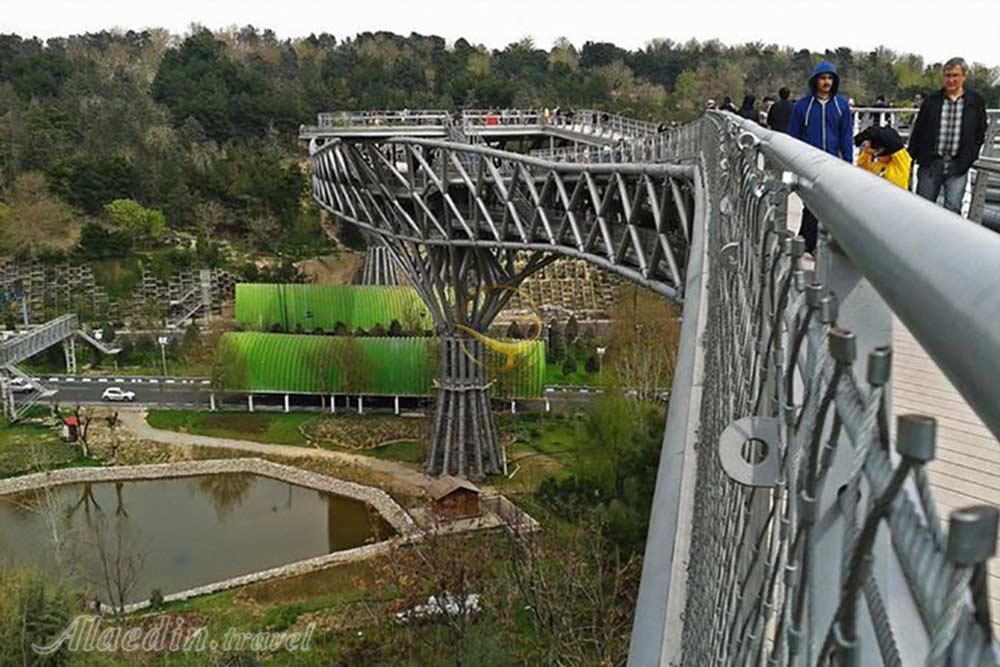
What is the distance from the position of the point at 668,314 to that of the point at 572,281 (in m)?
9.72

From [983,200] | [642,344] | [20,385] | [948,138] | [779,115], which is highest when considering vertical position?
[779,115]

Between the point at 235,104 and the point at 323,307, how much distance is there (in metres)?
21.7

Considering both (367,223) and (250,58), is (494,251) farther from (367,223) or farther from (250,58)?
(250,58)

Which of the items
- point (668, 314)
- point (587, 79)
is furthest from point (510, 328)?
point (587, 79)

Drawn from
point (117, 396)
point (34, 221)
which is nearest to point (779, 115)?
point (117, 396)

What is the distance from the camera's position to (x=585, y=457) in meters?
17.9

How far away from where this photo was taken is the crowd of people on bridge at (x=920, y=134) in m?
5.03

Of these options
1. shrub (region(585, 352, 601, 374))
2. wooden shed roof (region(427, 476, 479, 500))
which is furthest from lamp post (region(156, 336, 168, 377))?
wooden shed roof (region(427, 476, 479, 500))

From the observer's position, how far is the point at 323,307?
105 ft

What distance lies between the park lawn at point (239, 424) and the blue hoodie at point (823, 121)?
65.9 feet

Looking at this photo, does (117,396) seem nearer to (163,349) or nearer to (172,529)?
(163,349)

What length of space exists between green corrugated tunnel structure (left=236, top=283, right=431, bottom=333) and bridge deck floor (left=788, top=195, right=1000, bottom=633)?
92.6ft

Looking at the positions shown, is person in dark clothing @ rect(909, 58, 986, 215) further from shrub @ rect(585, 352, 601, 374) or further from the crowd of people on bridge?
shrub @ rect(585, 352, 601, 374)

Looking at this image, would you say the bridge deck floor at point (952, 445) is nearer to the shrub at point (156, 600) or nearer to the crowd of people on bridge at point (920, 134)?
the crowd of people on bridge at point (920, 134)
